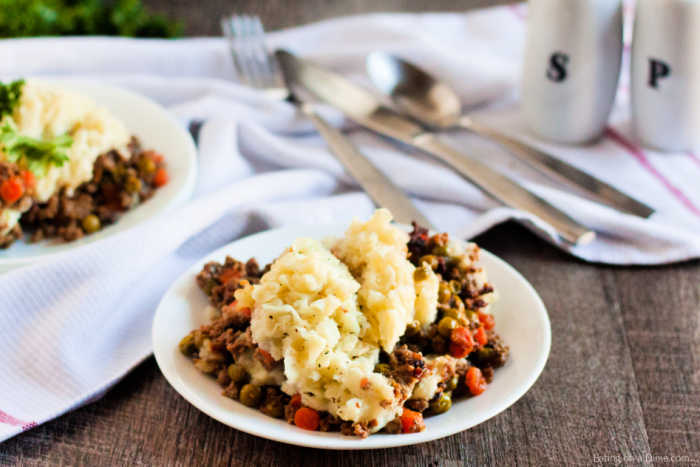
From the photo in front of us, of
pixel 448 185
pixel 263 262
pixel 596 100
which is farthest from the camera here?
pixel 596 100

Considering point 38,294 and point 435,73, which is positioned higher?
point 38,294

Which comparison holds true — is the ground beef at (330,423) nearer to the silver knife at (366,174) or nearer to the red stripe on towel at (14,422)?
the red stripe on towel at (14,422)

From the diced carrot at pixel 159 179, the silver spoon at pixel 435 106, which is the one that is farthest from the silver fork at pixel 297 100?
the diced carrot at pixel 159 179

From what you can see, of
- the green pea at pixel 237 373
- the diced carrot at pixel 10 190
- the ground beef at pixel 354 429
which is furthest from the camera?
the diced carrot at pixel 10 190

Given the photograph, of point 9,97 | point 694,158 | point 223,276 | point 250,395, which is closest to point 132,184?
point 9,97

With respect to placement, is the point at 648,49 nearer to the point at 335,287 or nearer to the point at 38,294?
the point at 335,287

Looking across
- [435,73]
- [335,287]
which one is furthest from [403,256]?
[435,73]

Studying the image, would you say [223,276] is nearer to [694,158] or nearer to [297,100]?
[297,100]
